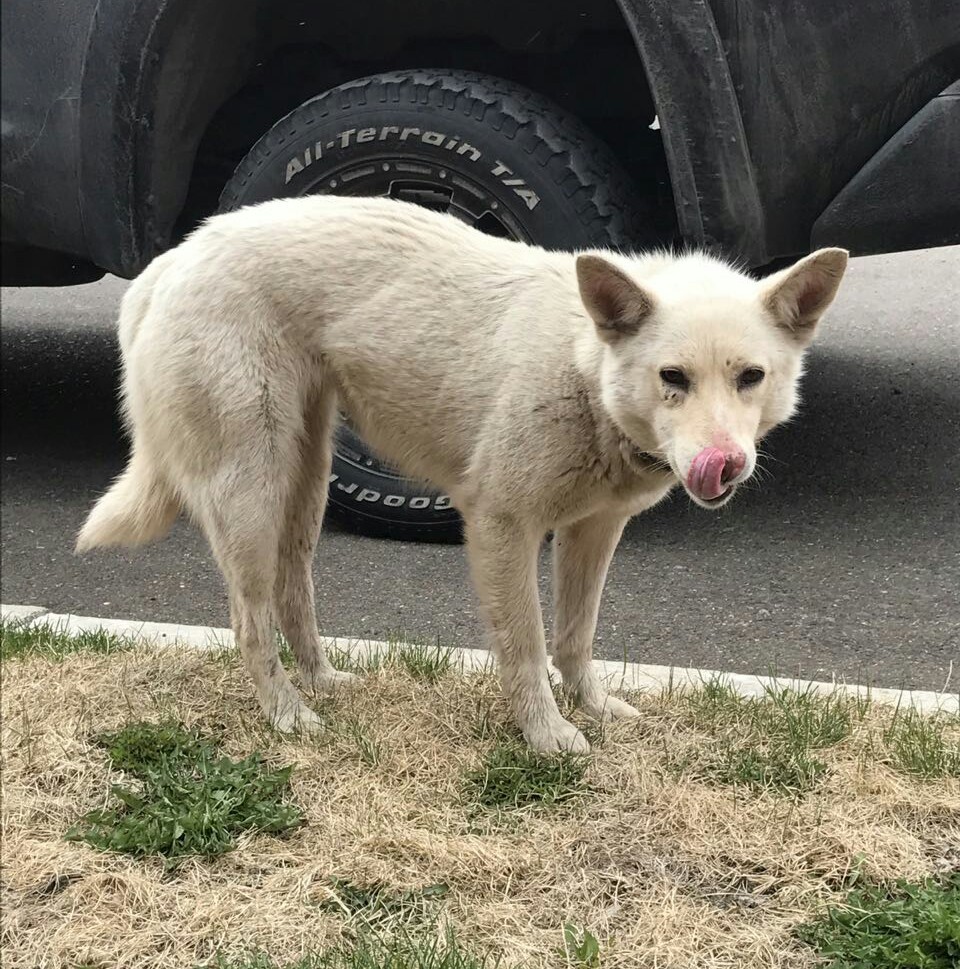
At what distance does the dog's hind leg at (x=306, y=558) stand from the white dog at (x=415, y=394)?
0.09 ft

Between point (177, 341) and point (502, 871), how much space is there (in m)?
1.67

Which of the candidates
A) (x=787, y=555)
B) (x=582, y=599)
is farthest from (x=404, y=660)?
(x=787, y=555)

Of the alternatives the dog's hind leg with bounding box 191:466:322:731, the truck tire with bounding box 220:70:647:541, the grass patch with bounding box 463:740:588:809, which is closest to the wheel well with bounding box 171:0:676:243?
the truck tire with bounding box 220:70:647:541

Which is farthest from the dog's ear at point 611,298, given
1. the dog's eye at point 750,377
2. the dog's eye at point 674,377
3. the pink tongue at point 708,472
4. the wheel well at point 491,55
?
the wheel well at point 491,55

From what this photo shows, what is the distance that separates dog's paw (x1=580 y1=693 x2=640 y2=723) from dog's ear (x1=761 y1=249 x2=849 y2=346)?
125 cm

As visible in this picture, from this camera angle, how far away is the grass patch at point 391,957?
8.22 feet

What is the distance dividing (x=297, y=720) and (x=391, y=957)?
113cm

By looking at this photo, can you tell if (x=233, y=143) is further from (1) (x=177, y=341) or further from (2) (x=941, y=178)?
(2) (x=941, y=178)

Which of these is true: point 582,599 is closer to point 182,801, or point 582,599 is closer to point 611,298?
point 611,298

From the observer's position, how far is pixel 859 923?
263 centimetres

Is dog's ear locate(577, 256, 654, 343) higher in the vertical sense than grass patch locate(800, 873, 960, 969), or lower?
higher

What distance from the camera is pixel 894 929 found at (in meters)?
2.59

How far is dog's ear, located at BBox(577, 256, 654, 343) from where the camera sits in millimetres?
2910

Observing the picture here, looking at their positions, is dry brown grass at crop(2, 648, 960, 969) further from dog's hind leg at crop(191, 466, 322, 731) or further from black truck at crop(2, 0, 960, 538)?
black truck at crop(2, 0, 960, 538)
